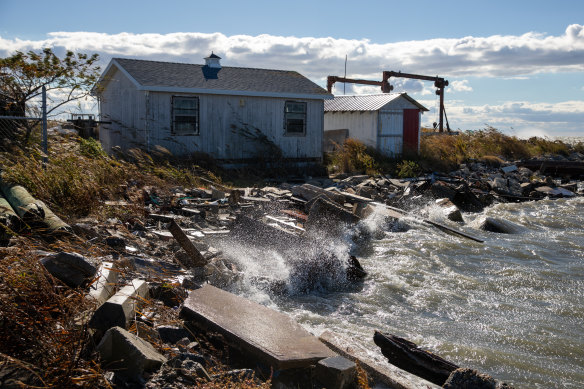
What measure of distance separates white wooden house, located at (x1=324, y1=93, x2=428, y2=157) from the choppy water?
32.5 feet

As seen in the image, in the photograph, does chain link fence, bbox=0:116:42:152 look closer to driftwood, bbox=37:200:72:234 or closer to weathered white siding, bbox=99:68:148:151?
weathered white siding, bbox=99:68:148:151

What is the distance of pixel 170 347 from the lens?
13.1 feet

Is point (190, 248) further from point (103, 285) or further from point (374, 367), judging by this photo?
point (374, 367)

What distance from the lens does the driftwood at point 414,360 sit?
4.44 meters

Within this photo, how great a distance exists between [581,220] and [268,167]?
909cm

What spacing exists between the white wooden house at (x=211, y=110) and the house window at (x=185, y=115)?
0.03m

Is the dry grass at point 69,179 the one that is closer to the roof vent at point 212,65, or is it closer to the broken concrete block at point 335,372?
the broken concrete block at point 335,372

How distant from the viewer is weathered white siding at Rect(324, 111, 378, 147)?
19828mm

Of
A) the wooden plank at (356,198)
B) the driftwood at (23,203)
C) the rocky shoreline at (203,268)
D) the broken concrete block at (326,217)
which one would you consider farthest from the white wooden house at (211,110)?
the driftwood at (23,203)

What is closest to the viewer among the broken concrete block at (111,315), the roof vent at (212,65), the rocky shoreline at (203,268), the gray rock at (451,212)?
the rocky shoreline at (203,268)

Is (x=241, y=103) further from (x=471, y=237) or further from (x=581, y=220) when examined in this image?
(x=581, y=220)

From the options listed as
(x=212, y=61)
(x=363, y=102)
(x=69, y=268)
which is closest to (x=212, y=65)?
(x=212, y=61)

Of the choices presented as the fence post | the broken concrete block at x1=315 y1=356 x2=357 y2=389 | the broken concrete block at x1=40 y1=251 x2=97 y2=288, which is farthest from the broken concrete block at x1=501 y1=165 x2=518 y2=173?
the broken concrete block at x1=40 y1=251 x2=97 y2=288

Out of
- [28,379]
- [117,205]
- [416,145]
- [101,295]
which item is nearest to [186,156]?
[117,205]
